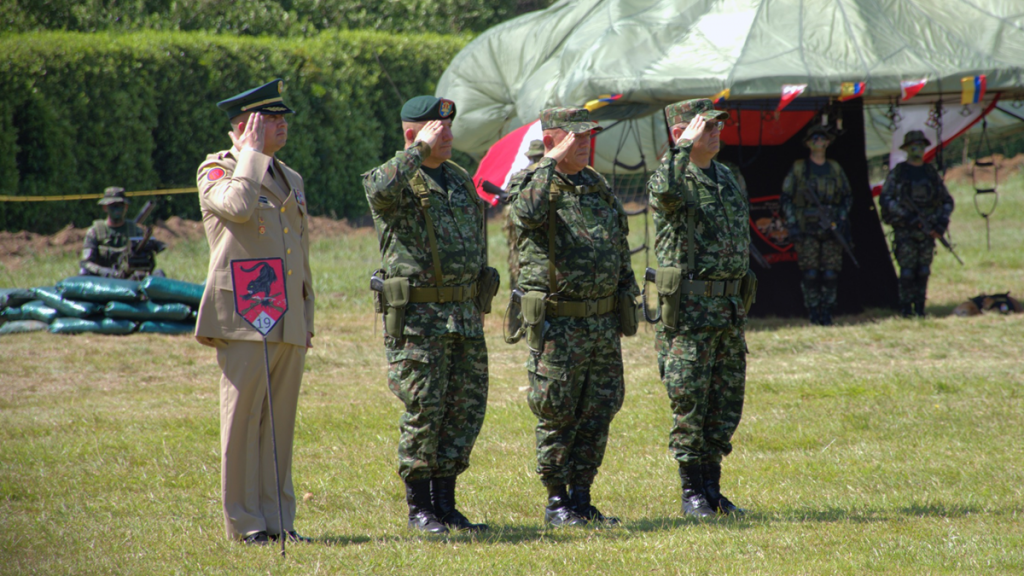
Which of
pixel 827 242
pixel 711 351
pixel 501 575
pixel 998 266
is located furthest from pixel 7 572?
pixel 998 266

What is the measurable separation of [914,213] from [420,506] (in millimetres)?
8517

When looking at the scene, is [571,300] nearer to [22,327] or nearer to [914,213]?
[914,213]

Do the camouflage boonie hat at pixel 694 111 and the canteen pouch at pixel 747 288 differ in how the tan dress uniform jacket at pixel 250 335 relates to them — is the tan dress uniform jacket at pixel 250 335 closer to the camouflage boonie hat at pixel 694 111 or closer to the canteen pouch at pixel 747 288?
the camouflage boonie hat at pixel 694 111

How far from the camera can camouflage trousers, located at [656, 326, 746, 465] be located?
493 cm

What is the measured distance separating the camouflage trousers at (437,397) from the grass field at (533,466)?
0.38 metres

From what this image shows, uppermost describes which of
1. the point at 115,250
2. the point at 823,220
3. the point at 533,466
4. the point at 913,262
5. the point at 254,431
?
the point at 823,220

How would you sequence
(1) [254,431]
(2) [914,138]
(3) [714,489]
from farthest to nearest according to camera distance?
(2) [914,138] → (3) [714,489] → (1) [254,431]

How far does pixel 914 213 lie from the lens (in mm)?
11242

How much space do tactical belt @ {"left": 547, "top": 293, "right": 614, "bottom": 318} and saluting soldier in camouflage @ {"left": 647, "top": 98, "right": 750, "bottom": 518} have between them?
0.42m

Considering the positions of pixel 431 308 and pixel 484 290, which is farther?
pixel 484 290

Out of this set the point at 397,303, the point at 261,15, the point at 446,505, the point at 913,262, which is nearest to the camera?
the point at 397,303

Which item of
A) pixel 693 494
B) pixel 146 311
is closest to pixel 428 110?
pixel 693 494

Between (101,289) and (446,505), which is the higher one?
(101,289)

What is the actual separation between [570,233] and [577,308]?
0.37 m
